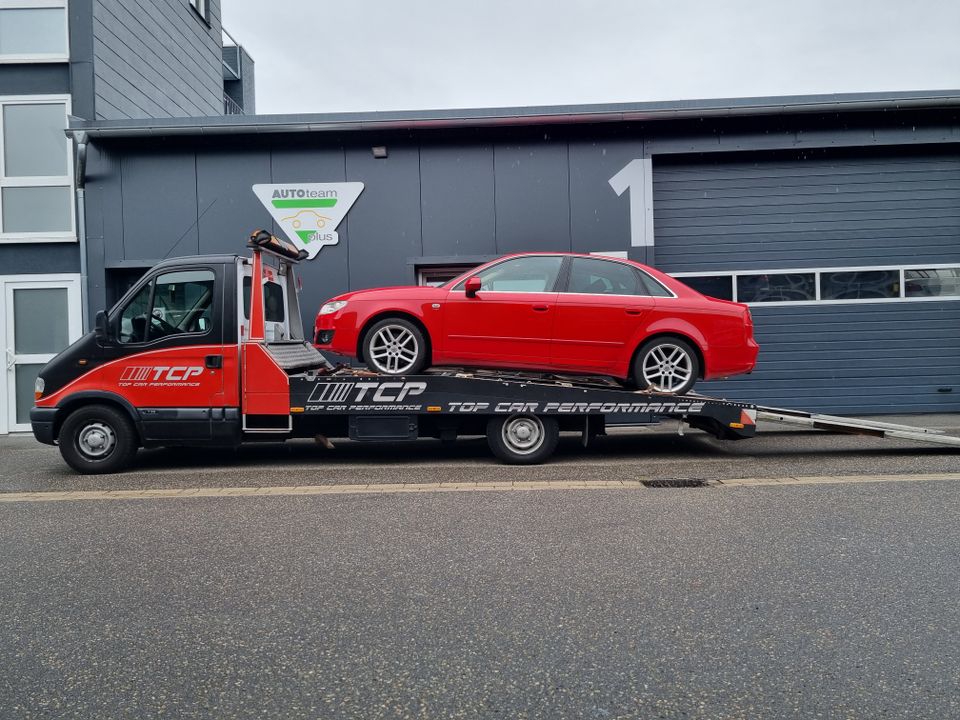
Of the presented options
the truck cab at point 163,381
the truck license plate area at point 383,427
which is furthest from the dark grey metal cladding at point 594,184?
the truck cab at point 163,381

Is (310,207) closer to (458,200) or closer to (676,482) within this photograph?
(458,200)

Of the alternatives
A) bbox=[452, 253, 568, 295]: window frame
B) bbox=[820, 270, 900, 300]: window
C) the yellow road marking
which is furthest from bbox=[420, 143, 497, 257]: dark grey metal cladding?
the yellow road marking

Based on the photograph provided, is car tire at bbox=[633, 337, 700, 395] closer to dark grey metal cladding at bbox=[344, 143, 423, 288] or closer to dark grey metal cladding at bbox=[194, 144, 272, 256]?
dark grey metal cladding at bbox=[344, 143, 423, 288]

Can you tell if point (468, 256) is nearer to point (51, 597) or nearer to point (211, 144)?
point (211, 144)

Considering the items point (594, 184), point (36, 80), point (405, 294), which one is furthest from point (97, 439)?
point (594, 184)

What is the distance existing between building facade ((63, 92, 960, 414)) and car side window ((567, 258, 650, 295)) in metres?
4.06

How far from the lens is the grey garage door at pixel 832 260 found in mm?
12477

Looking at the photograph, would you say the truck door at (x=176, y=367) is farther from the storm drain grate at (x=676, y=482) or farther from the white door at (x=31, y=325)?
the white door at (x=31, y=325)

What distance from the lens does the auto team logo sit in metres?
12.3

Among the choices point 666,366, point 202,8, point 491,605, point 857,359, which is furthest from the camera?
point 202,8

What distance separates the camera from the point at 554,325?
7.95m

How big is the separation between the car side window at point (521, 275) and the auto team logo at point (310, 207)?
492 cm

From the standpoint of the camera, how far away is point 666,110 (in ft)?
38.9

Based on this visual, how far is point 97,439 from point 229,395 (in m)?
1.46
